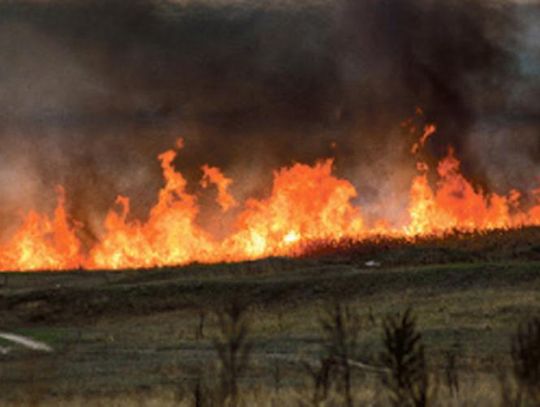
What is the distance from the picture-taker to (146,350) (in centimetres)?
3447

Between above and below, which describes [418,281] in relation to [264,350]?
above

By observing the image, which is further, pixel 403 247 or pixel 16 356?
pixel 403 247

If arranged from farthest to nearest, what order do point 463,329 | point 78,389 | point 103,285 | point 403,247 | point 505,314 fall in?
point 403,247
point 103,285
point 505,314
point 463,329
point 78,389

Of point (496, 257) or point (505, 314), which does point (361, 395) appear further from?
point (496, 257)

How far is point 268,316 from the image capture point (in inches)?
1794

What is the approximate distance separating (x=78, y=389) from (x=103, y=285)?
1248 inches

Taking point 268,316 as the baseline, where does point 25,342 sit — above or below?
below

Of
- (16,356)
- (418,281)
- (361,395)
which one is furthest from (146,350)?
(418,281)

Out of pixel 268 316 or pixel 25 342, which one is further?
pixel 268 316

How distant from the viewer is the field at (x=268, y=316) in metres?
23.9

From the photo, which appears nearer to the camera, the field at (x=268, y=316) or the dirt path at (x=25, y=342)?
the field at (x=268, y=316)

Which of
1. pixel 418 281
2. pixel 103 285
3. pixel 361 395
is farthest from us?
pixel 103 285

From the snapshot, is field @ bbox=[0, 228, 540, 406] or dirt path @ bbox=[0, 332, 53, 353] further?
dirt path @ bbox=[0, 332, 53, 353]

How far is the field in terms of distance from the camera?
23.9m
